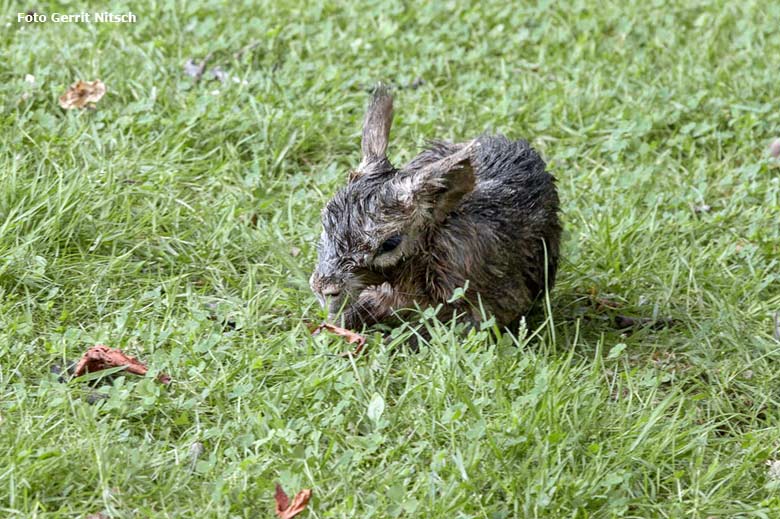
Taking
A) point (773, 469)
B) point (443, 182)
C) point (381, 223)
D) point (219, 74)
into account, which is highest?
Answer: point (443, 182)

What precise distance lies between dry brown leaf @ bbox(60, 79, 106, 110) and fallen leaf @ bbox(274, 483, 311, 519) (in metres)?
2.98

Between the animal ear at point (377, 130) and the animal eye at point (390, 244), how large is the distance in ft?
1.12

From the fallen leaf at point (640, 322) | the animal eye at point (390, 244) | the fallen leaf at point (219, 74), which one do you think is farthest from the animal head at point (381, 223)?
the fallen leaf at point (219, 74)

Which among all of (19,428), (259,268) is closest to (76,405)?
(19,428)

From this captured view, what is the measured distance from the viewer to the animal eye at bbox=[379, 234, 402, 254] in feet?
14.1

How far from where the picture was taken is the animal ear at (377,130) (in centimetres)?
455

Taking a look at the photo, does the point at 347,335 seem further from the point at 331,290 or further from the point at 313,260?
the point at 313,260

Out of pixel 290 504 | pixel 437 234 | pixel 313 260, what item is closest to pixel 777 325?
pixel 437 234

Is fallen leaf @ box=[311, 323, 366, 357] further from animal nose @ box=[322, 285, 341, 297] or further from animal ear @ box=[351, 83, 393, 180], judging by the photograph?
animal ear @ box=[351, 83, 393, 180]

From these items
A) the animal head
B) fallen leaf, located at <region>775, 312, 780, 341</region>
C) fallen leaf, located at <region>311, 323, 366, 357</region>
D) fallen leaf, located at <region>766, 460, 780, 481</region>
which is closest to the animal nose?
the animal head

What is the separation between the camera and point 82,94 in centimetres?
596

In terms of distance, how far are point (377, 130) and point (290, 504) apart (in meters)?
1.68

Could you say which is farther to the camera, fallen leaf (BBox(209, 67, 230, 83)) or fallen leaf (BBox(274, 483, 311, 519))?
fallen leaf (BBox(209, 67, 230, 83))

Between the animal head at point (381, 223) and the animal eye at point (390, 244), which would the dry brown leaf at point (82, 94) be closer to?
the animal head at point (381, 223)
